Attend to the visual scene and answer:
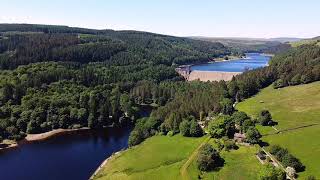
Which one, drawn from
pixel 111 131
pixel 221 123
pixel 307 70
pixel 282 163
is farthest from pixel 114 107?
pixel 282 163

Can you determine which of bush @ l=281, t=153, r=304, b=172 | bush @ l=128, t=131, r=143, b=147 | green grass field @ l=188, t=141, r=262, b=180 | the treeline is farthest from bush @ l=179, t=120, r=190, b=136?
bush @ l=281, t=153, r=304, b=172

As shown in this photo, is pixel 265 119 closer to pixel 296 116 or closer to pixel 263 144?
pixel 296 116

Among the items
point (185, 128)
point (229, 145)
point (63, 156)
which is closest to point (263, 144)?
point (229, 145)

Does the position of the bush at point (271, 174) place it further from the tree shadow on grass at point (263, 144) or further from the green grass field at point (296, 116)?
the tree shadow on grass at point (263, 144)

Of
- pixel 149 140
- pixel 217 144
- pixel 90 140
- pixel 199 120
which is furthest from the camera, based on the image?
pixel 90 140

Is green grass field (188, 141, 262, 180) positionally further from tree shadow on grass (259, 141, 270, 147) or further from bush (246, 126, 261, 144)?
tree shadow on grass (259, 141, 270, 147)

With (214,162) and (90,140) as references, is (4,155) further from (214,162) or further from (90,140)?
(214,162)
